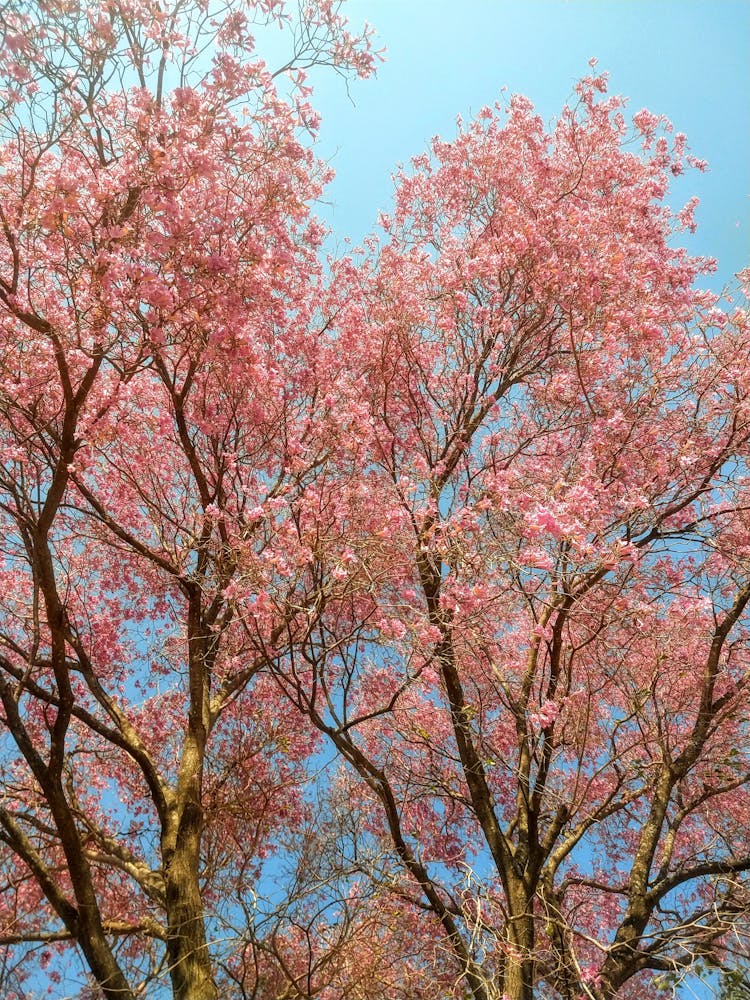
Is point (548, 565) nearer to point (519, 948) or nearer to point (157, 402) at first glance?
point (519, 948)

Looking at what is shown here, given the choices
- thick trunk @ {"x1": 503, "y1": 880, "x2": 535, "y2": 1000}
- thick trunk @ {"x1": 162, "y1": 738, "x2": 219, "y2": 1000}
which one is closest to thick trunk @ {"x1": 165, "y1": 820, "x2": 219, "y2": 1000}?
thick trunk @ {"x1": 162, "y1": 738, "x2": 219, "y2": 1000}

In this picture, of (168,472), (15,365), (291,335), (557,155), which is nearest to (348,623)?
(168,472)

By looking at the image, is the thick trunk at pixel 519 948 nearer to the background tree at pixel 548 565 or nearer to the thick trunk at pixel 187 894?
the background tree at pixel 548 565

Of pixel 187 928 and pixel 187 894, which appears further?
pixel 187 894

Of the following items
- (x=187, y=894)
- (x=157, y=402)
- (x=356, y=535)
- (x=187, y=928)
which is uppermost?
A: (x=157, y=402)

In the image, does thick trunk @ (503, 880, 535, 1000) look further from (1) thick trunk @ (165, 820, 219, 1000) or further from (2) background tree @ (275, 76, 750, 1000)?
(1) thick trunk @ (165, 820, 219, 1000)

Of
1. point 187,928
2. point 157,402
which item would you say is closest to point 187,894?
point 187,928

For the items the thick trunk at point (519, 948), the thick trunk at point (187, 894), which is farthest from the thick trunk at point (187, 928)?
the thick trunk at point (519, 948)

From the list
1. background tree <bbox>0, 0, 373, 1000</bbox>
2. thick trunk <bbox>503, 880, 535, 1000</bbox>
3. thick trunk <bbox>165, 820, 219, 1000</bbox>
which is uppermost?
background tree <bbox>0, 0, 373, 1000</bbox>

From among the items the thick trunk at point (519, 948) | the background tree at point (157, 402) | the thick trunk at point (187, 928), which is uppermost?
the background tree at point (157, 402)

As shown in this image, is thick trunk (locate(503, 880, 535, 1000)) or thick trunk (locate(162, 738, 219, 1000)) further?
thick trunk (locate(503, 880, 535, 1000))

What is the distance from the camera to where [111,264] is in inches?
189

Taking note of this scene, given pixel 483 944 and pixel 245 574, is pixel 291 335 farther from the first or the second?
pixel 483 944

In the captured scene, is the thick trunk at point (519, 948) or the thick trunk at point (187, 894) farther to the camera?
the thick trunk at point (519, 948)
